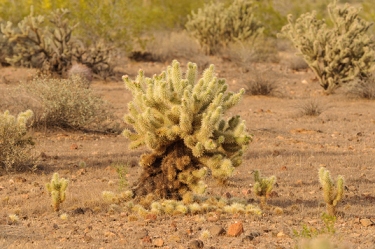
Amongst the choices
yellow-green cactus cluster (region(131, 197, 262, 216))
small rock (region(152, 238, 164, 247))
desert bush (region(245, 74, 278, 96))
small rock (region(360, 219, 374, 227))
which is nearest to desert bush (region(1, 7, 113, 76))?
desert bush (region(245, 74, 278, 96))

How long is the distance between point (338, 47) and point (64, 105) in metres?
8.12

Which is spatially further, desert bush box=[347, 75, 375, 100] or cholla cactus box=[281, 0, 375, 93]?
cholla cactus box=[281, 0, 375, 93]

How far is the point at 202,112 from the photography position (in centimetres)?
689

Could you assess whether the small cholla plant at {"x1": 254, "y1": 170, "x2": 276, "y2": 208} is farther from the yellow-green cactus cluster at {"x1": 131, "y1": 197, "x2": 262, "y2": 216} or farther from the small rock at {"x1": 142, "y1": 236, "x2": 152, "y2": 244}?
the small rock at {"x1": 142, "y1": 236, "x2": 152, "y2": 244}

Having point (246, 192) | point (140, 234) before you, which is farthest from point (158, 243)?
point (246, 192)

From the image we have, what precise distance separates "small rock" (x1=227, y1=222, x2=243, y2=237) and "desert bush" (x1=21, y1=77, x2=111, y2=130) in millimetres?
6136

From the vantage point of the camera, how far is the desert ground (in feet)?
19.0

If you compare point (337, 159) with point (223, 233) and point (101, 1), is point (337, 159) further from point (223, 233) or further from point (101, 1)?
point (101, 1)

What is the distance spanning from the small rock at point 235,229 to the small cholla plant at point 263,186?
2.95 feet

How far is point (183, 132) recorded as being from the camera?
22.3 ft

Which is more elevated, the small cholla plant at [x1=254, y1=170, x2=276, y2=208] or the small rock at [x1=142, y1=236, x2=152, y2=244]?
the small cholla plant at [x1=254, y1=170, x2=276, y2=208]

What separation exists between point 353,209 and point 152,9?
990 inches

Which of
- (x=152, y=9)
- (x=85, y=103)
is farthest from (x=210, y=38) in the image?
(x=85, y=103)

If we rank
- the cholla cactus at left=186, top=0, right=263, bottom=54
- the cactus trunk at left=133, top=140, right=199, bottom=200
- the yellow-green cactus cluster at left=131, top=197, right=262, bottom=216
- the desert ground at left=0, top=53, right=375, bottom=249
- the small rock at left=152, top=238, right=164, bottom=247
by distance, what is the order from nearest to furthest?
the small rock at left=152, top=238, right=164, bottom=247
the desert ground at left=0, top=53, right=375, bottom=249
the yellow-green cactus cluster at left=131, top=197, right=262, bottom=216
the cactus trunk at left=133, top=140, right=199, bottom=200
the cholla cactus at left=186, top=0, right=263, bottom=54
